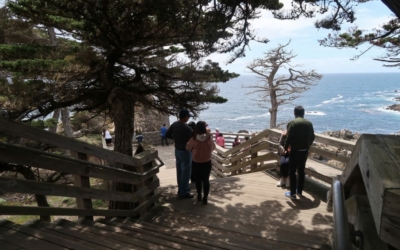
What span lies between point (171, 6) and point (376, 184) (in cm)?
445

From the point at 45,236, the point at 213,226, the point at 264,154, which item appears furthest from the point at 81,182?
the point at 264,154

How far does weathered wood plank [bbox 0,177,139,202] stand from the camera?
2.19 m

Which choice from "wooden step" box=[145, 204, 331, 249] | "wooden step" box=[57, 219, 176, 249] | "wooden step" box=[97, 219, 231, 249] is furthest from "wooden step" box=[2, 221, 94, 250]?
"wooden step" box=[145, 204, 331, 249]

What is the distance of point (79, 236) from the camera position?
100 inches

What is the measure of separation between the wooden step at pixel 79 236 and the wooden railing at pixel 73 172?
136 mm

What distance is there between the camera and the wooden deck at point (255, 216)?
346 cm

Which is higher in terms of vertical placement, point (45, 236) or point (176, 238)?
point (45, 236)

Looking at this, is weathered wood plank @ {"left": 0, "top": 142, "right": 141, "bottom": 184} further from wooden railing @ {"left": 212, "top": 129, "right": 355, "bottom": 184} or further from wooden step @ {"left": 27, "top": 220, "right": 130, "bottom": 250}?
wooden railing @ {"left": 212, "top": 129, "right": 355, "bottom": 184}

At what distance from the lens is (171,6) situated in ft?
15.5

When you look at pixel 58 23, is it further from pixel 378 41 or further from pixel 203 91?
pixel 378 41

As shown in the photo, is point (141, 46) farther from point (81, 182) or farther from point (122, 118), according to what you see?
point (81, 182)

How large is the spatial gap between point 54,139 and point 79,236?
95 cm


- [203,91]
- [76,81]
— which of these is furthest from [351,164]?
[76,81]

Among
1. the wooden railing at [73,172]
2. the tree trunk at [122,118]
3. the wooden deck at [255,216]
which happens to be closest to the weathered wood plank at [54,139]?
the wooden railing at [73,172]
